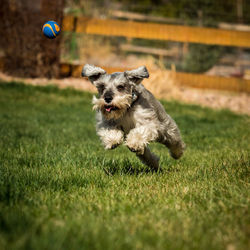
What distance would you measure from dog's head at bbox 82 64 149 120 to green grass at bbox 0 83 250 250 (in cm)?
67

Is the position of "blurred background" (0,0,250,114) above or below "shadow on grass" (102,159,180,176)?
above

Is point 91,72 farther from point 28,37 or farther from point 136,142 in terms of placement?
point 28,37

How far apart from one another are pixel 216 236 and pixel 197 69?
631 inches

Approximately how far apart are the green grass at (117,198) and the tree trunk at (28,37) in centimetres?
651

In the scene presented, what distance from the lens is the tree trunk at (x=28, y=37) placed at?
12508 mm

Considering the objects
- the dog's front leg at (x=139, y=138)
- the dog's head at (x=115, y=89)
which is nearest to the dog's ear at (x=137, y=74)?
the dog's head at (x=115, y=89)

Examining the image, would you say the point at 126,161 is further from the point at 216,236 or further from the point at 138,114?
the point at 216,236

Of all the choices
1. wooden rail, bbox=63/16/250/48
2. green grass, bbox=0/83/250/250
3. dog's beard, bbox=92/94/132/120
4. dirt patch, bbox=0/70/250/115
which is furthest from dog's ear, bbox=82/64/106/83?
wooden rail, bbox=63/16/250/48

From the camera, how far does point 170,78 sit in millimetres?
12609

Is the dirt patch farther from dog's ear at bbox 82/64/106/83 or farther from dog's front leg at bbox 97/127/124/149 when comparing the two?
dog's front leg at bbox 97/127/124/149

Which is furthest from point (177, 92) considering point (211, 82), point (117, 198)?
point (117, 198)

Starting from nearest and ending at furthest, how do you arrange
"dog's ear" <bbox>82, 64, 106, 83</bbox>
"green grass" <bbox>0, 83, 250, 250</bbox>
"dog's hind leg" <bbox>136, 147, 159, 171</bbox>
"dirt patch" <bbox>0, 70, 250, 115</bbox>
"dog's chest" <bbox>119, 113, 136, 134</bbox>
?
1. "green grass" <bbox>0, 83, 250, 250</bbox>
2. "dog's chest" <bbox>119, 113, 136, 134</bbox>
3. "dog's ear" <bbox>82, 64, 106, 83</bbox>
4. "dog's hind leg" <bbox>136, 147, 159, 171</bbox>
5. "dirt patch" <bbox>0, 70, 250, 115</bbox>

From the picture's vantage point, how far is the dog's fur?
13.5ft

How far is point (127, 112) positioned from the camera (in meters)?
4.35
